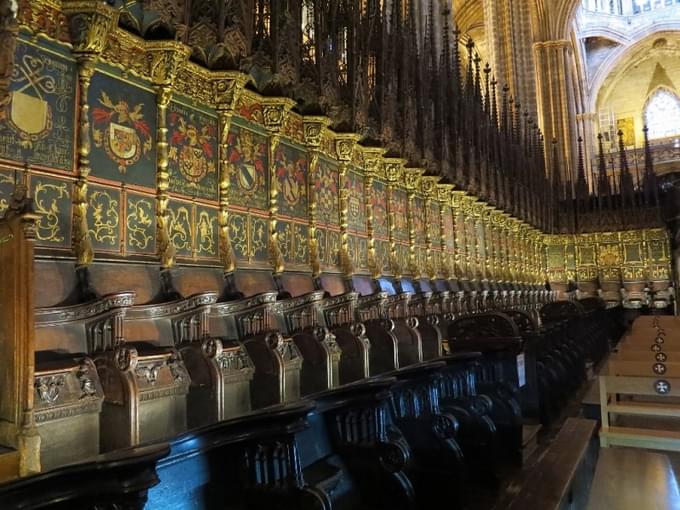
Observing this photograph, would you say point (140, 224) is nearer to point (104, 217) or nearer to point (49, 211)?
point (104, 217)

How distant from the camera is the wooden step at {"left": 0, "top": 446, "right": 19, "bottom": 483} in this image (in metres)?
1.92

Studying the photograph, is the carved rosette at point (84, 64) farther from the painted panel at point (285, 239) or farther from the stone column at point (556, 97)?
→ the stone column at point (556, 97)

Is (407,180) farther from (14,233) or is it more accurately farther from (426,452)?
(14,233)

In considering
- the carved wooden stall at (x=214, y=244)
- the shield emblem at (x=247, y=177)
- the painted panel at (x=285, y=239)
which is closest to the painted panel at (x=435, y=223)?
the carved wooden stall at (x=214, y=244)

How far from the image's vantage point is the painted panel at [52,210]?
3.31 metres

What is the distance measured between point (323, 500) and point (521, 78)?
2315 centimetres

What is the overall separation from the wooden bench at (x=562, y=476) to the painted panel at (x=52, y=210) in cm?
316

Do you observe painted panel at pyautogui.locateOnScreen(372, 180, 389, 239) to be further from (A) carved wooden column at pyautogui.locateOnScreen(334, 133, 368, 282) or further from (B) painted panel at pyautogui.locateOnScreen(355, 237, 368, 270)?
(A) carved wooden column at pyautogui.locateOnScreen(334, 133, 368, 282)

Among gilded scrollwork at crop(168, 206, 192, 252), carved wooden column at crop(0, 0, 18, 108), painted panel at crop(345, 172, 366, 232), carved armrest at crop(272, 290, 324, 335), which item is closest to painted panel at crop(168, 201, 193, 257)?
gilded scrollwork at crop(168, 206, 192, 252)

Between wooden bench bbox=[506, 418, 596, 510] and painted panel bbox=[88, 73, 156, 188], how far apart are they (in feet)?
11.2

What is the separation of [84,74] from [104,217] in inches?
40.0

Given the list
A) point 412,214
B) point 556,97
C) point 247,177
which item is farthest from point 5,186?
point 556,97

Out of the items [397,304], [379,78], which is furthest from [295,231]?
[379,78]

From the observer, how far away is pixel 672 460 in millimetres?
4402
